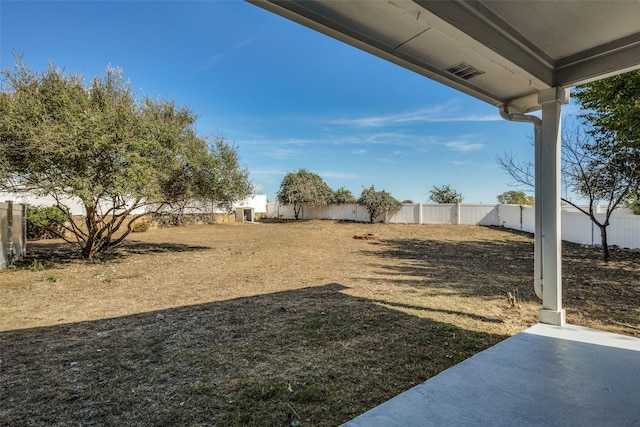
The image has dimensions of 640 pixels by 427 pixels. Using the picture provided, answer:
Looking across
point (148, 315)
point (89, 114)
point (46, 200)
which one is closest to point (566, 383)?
point (148, 315)

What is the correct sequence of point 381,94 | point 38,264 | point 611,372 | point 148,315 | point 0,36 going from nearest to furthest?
point 611,372
point 148,315
point 0,36
point 38,264
point 381,94

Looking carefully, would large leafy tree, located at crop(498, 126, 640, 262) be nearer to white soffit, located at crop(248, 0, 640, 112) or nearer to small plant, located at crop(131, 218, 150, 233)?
white soffit, located at crop(248, 0, 640, 112)

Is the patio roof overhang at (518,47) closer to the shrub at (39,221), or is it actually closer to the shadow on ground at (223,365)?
the shadow on ground at (223,365)

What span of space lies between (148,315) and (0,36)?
6.22 m

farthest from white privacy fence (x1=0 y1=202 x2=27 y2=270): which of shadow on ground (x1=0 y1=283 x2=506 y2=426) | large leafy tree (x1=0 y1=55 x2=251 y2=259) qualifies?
shadow on ground (x1=0 y1=283 x2=506 y2=426)

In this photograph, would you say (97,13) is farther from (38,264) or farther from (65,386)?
(65,386)

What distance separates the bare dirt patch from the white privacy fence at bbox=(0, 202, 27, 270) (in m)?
0.53

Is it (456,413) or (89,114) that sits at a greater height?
(89,114)

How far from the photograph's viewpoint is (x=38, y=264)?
21.5 feet

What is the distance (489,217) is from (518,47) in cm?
1570

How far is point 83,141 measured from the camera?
18.4 ft

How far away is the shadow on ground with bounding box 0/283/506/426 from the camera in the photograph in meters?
1.87

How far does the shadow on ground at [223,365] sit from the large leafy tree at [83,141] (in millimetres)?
3703

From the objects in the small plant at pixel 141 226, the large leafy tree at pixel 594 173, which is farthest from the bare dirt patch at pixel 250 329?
the small plant at pixel 141 226
